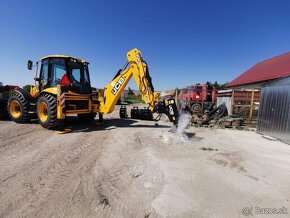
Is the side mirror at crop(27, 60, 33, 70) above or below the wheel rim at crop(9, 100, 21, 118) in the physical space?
above

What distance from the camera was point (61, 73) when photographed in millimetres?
8414

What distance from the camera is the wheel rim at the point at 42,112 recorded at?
8117 mm

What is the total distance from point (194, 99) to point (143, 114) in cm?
653

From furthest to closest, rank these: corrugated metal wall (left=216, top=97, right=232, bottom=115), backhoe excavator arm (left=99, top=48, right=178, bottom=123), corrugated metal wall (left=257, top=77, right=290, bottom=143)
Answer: corrugated metal wall (left=216, top=97, right=232, bottom=115), corrugated metal wall (left=257, top=77, right=290, bottom=143), backhoe excavator arm (left=99, top=48, right=178, bottom=123)

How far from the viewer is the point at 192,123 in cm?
1108

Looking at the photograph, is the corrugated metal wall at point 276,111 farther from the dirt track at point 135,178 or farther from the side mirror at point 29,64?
the side mirror at point 29,64

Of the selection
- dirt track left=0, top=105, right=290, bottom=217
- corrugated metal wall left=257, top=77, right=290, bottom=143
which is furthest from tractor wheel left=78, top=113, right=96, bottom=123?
corrugated metal wall left=257, top=77, right=290, bottom=143

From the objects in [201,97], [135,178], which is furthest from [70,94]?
[201,97]

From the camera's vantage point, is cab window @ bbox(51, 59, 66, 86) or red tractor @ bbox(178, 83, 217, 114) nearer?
cab window @ bbox(51, 59, 66, 86)

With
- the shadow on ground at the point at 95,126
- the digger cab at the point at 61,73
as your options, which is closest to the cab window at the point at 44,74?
the digger cab at the point at 61,73

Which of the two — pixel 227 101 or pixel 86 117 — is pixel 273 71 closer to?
pixel 227 101

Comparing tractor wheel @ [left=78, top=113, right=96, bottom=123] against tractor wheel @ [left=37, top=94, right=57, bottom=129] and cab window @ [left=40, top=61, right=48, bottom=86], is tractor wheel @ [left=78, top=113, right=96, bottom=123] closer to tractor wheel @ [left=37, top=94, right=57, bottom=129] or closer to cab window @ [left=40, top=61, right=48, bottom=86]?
tractor wheel @ [left=37, top=94, right=57, bottom=129]

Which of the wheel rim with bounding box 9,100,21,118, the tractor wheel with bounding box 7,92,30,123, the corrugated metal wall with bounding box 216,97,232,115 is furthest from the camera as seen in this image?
the corrugated metal wall with bounding box 216,97,232,115

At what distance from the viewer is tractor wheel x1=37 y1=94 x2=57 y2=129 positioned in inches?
300
